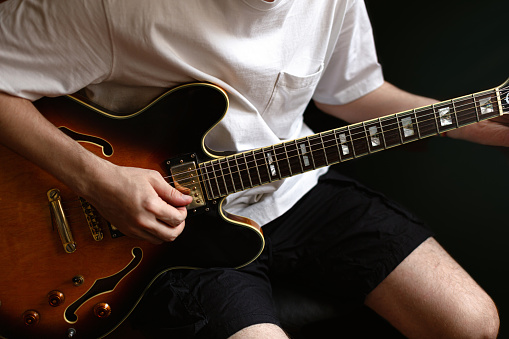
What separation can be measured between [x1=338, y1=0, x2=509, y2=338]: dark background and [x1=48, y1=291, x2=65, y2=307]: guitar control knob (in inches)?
37.0

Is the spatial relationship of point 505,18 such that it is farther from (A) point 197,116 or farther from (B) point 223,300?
(B) point 223,300

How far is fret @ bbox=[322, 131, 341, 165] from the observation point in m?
0.86

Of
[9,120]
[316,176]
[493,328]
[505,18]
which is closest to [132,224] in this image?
[9,120]

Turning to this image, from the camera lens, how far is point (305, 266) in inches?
41.1

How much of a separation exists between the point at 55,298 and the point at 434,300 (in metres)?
0.84

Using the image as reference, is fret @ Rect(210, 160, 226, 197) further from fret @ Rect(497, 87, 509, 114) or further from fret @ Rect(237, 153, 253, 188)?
fret @ Rect(497, 87, 509, 114)

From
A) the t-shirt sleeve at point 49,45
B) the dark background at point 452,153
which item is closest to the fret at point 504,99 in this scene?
the dark background at point 452,153

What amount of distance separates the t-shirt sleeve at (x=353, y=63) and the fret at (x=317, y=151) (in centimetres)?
35

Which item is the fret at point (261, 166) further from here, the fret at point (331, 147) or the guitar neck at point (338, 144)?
the fret at point (331, 147)

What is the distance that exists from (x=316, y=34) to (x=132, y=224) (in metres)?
0.62

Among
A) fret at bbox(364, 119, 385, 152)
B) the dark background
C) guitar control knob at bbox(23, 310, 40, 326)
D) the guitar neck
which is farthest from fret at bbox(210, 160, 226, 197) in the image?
the dark background

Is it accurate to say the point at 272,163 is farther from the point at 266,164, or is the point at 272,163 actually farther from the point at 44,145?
the point at 44,145

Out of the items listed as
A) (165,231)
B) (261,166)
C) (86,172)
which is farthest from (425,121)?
(86,172)

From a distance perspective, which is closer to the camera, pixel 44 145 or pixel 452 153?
pixel 44 145
